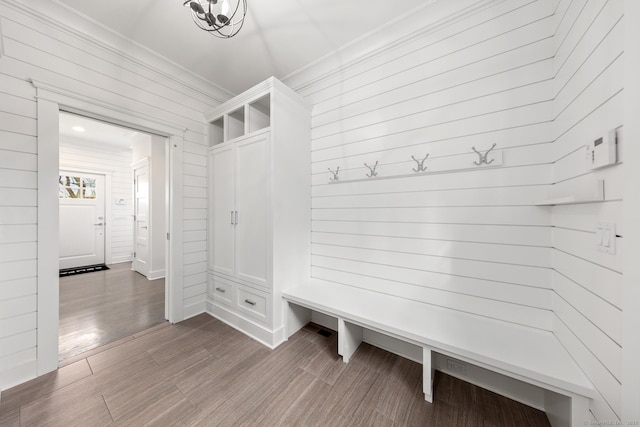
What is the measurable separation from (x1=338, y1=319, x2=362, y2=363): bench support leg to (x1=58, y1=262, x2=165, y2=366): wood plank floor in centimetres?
208

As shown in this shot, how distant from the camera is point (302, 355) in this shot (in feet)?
6.15

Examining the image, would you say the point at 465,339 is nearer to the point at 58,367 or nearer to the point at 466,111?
the point at 466,111

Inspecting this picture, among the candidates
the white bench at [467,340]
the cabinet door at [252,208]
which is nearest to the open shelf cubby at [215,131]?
the cabinet door at [252,208]

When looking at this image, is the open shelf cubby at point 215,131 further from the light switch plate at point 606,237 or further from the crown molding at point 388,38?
the light switch plate at point 606,237

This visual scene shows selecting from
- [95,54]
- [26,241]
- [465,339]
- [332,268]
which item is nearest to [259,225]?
[332,268]

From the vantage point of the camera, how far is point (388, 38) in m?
1.95

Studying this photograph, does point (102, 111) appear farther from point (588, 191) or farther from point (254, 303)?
point (588, 191)

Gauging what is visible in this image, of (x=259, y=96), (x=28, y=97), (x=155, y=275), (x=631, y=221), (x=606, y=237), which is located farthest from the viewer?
(x=155, y=275)

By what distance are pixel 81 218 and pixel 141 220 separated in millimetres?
1763

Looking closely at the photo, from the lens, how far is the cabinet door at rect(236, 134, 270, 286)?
6.83ft

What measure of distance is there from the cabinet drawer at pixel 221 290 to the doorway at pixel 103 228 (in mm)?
620

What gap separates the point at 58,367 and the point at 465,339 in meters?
3.03

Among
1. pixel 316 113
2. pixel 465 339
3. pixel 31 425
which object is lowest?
pixel 31 425

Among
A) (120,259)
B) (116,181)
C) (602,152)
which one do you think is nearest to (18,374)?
(602,152)
